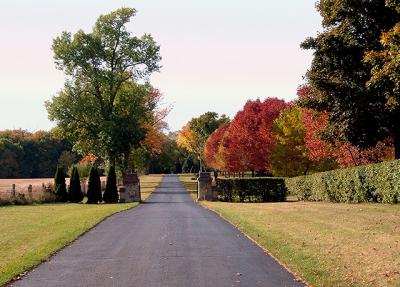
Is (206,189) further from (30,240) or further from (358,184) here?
(30,240)

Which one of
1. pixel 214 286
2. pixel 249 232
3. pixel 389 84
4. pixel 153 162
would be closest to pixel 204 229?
pixel 249 232

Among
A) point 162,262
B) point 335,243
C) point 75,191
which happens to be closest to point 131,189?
point 75,191

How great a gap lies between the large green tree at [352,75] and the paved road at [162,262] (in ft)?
46.9

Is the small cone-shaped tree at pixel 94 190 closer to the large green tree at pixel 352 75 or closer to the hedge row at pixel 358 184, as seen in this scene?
the hedge row at pixel 358 184

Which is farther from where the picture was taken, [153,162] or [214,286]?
[153,162]

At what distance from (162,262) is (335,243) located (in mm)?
4973

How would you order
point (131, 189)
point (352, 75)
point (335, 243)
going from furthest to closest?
point (131, 189), point (352, 75), point (335, 243)

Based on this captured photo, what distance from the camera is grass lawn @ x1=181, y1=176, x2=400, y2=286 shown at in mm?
10828

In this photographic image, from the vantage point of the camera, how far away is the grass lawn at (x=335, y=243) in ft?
35.5

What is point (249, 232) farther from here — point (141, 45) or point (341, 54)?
point (141, 45)

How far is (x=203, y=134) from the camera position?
127 metres

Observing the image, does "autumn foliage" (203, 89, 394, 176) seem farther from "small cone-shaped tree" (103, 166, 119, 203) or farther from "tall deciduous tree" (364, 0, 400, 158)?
"small cone-shaped tree" (103, 166, 119, 203)

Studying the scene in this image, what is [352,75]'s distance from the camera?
104 feet

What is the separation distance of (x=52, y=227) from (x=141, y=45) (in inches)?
1717
